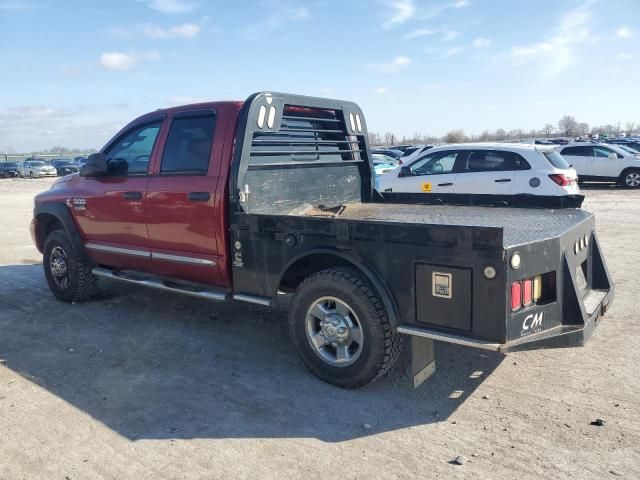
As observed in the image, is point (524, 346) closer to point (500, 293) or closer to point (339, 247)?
point (500, 293)

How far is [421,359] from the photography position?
3.94m

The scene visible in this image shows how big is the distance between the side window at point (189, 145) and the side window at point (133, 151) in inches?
10.3

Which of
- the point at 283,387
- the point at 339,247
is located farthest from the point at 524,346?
the point at 283,387

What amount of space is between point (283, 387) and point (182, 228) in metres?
1.74

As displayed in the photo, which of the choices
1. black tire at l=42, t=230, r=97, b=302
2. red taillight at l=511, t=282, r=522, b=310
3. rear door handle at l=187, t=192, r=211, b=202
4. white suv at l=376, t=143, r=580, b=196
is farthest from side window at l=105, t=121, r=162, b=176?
white suv at l=376, t=143, r=580, b=196

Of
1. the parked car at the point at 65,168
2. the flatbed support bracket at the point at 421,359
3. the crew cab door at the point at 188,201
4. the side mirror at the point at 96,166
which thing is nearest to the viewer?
the flatbed support bracket at the point at 421,359

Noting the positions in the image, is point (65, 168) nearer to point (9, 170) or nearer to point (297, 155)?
point (9, 170)

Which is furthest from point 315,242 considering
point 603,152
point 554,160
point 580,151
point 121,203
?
point 603,152

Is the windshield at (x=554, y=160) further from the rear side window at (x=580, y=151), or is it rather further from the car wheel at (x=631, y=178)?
the car wheel at (x=631, y=178)

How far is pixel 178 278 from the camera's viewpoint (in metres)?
5.36

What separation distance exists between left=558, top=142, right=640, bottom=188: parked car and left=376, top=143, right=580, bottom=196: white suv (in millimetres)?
11349

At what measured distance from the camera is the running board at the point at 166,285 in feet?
16.2

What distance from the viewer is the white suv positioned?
407 inches

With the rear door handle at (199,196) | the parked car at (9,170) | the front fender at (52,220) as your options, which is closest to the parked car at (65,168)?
the parked car at (9,170)
